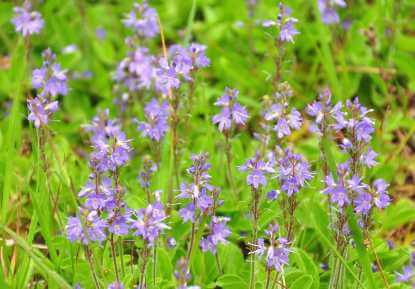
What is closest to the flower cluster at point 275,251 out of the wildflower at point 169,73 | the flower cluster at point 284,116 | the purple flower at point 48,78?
the flower cluster at point 284,116

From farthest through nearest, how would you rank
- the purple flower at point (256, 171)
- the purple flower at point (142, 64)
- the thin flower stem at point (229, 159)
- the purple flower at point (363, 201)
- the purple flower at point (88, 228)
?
the purple flower at point (142, 64) < the thin flower stem at point (229, 159) < the purple flower at point (256, 171) < the purple flower at point (363, 201) < the purple flower at point (88, 228)

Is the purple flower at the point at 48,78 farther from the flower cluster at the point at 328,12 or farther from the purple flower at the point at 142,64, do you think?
the flower cluster at the point at 328,12

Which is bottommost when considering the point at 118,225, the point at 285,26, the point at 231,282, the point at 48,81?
the point at 231,282

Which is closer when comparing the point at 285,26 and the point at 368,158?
the point at 368,158

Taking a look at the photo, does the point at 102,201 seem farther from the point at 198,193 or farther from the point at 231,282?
the point at 231,282

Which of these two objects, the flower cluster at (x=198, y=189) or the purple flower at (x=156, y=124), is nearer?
the flower cluster at (x=198, y=189)

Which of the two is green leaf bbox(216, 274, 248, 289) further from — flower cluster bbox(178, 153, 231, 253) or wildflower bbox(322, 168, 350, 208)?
wildflower bbox(322, 168, 350, 208)

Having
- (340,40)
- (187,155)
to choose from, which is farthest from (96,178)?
(340,40)

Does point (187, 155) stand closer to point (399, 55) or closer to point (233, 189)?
point (233, 189)

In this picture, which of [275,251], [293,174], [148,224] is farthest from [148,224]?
[293,174]
